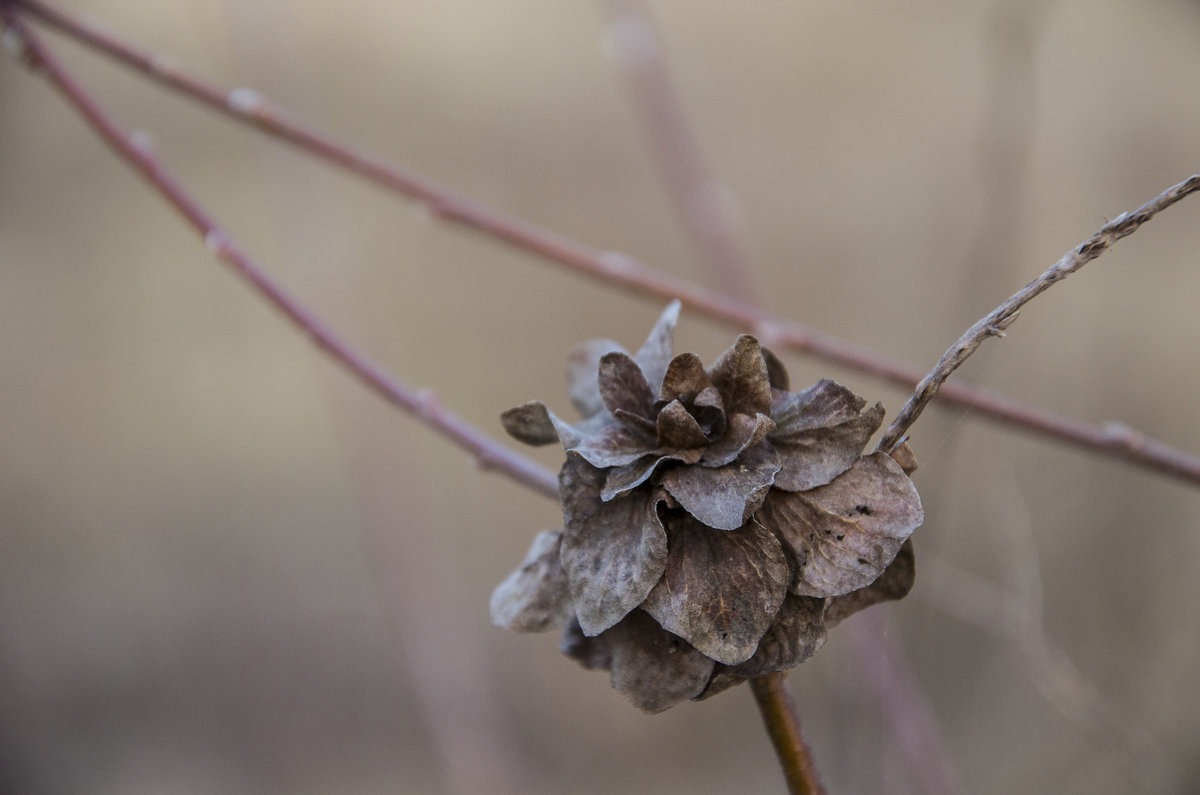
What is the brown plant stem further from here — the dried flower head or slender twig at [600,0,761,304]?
slender twig at [600,0,761,304]

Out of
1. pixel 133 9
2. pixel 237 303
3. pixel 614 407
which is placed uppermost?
pixel 614 407

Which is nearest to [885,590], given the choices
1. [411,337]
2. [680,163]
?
[680,163]

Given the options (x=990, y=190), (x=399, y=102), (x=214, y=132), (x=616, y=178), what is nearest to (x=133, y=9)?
(x=214, y=132)

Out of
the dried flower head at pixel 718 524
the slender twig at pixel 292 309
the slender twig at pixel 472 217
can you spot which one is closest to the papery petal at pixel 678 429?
the dried flower head at pixel 718 524

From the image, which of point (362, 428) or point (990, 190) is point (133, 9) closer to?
point (362, 428)

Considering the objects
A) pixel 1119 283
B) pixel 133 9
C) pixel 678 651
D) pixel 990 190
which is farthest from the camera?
pixel 133 9

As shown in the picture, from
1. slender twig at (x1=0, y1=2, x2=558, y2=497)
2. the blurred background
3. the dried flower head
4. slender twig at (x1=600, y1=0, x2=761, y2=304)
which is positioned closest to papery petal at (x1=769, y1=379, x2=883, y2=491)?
the dried flower head

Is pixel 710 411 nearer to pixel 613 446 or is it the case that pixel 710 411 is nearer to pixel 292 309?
pixel 613 446

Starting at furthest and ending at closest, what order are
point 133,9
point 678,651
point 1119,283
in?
1. point 133,9
2. point 1119,283
3. point 678,651
